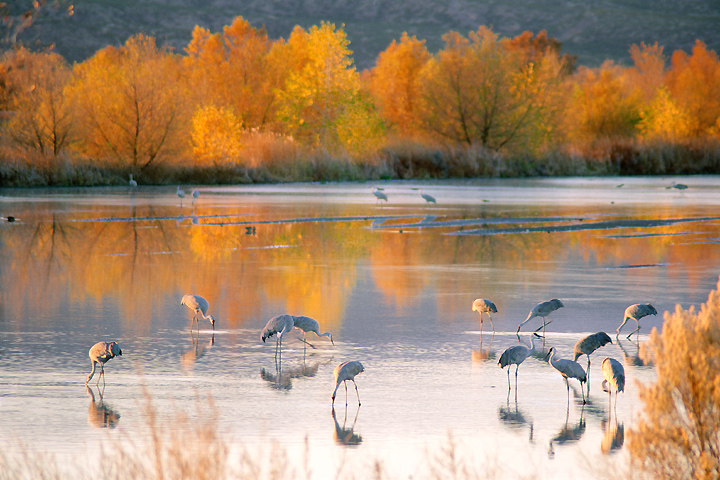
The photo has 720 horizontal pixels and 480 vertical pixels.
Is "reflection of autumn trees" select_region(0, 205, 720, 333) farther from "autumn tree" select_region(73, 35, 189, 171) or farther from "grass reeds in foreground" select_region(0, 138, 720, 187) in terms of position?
"autumn tree" select_region(73, 35, 189, 171)

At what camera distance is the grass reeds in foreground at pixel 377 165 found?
4072 centimetres

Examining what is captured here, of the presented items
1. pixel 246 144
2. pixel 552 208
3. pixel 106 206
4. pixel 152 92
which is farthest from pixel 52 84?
pixel 552 208

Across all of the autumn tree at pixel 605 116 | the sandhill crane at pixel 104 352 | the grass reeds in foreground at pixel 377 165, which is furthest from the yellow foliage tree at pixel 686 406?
the autumn tree at pixel 605 116

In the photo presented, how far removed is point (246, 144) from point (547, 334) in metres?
38.9

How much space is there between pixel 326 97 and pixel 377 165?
10231 millimetres

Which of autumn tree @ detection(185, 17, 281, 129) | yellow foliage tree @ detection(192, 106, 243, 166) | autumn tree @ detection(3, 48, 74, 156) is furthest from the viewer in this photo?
autumn tree @ detection(185, 17, 281, 129)

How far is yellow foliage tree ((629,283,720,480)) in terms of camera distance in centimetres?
452

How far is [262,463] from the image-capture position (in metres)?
5.59

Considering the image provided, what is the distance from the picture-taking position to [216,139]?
1769 inches

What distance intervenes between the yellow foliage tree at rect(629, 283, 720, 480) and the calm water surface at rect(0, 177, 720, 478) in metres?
0.62

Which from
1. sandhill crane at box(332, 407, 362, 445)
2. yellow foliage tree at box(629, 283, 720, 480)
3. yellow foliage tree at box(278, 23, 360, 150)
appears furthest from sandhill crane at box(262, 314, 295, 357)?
yellow foliage tree at box(278, 23, 360, 150)

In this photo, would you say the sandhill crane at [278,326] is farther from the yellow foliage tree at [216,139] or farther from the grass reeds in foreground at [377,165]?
the yellow foliage tree at [216,139]

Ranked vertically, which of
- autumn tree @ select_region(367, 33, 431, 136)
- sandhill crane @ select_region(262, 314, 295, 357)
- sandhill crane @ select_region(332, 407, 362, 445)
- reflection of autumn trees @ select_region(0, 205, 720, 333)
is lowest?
sandhill crane @ select_region(332, 407, 362, 445)

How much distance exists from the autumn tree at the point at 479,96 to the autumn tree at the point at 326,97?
5.43 m
